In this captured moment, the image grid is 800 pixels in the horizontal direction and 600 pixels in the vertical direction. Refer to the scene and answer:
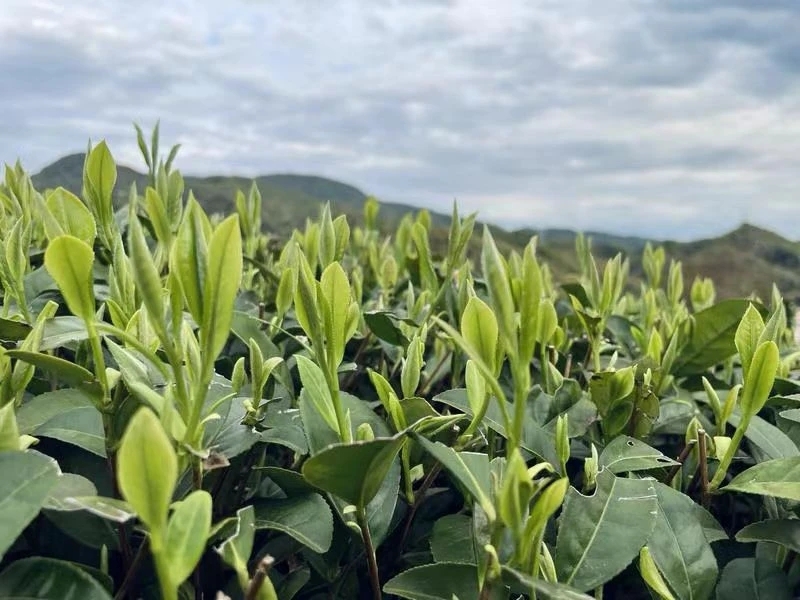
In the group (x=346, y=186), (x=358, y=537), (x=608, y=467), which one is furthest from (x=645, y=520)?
(x=346, y=186)

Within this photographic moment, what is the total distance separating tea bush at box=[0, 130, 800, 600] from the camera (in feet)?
2.64

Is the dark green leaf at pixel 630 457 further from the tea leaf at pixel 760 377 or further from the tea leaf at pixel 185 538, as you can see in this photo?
the tea leaf at pixel 185 538

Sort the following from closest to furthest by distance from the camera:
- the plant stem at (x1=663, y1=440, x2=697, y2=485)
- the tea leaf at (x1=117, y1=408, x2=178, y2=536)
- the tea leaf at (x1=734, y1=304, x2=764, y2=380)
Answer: the tea leaf at (x1=117, y1=408, x2=178, y2=536), the tea leaf at (x1=734, y1=304, x2=764, y2=380), the plant stem at (x1=663, y1=440, x2=697, y2=485)

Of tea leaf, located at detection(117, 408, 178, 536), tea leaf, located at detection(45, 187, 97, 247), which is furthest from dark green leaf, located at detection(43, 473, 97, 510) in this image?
tea leaf, located at detection(45, 187, 97, 247)

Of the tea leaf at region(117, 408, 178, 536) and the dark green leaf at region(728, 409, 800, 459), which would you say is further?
the dark green leaf at region(728, 409, 800, 459)

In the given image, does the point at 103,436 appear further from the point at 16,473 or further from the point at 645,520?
the point at 645,520

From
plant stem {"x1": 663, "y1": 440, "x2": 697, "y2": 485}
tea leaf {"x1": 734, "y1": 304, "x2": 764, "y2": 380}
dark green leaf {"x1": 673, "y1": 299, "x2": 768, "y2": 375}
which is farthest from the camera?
dark green leaf {"x1": 673, "y1": 299, "x2": 768, "y2": 375}

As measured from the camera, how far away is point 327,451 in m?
0.85

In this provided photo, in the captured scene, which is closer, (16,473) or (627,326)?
(16,473)

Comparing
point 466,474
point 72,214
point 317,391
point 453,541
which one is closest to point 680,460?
point 453,541

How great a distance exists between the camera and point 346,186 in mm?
19922

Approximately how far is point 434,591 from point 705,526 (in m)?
0.50

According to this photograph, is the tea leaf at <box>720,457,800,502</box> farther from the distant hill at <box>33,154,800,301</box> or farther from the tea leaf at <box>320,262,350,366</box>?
the distant hill at <box>33,154,800,301</box>

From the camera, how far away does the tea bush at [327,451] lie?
0.80 metres
